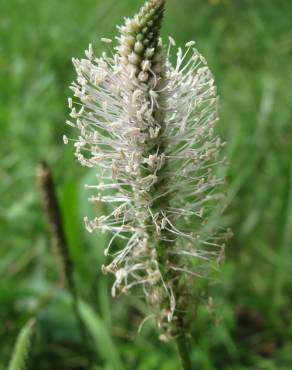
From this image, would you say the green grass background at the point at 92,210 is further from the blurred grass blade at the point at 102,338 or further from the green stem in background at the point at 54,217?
the green stem in background at the point at 54,217

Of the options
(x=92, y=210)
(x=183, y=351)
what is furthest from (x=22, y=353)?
(x=92, y=210)

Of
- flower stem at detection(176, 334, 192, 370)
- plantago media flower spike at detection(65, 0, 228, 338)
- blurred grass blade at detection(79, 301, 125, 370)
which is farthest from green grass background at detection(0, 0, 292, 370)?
plantago media flower spike at detection(65, 0, 228, 338)

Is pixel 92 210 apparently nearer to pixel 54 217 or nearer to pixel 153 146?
pixel 54 217

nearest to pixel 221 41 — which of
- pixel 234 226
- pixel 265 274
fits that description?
pixel 234 226

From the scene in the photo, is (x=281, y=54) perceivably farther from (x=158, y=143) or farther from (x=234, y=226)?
(x=158, y=143)

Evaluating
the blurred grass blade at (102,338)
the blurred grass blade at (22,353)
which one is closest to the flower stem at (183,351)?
the blurred grass blade at (22,353)

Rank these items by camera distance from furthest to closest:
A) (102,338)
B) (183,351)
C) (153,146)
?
(102,338)
(183,351)
(153,146)

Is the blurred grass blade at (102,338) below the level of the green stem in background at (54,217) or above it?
below
